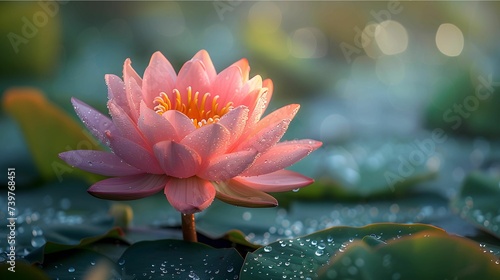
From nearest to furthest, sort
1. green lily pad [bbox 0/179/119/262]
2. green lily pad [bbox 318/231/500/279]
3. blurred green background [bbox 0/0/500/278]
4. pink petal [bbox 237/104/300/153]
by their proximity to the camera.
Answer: green lily pad [bbox 318/231/500/279], pink petal [bbox 237/104/300/153], green lily pad [bbox 0/179/119/262], blurred green background [bbox 0/0/500/278]

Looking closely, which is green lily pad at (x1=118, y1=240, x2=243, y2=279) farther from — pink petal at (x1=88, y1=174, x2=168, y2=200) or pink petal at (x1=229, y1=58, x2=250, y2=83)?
pink petal at (x1=229, y1=58, x2=250, y2=83)

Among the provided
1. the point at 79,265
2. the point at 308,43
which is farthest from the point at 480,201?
the point at 308,43

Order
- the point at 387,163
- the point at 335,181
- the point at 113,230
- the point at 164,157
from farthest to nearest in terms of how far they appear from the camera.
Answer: the point at 387,163, the point at 335,181, the point at 113,230, the point at 164,157

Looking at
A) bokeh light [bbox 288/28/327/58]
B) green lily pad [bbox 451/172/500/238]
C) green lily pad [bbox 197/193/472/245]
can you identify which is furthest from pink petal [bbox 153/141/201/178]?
bokeh light [bbox 288/28/327/58]

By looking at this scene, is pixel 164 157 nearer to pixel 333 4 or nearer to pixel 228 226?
pixel 228 226

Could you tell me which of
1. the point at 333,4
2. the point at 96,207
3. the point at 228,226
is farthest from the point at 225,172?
the point at 333,4

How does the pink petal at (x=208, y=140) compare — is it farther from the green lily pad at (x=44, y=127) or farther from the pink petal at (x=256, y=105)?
the green lily pad at (x=44, y=127)
